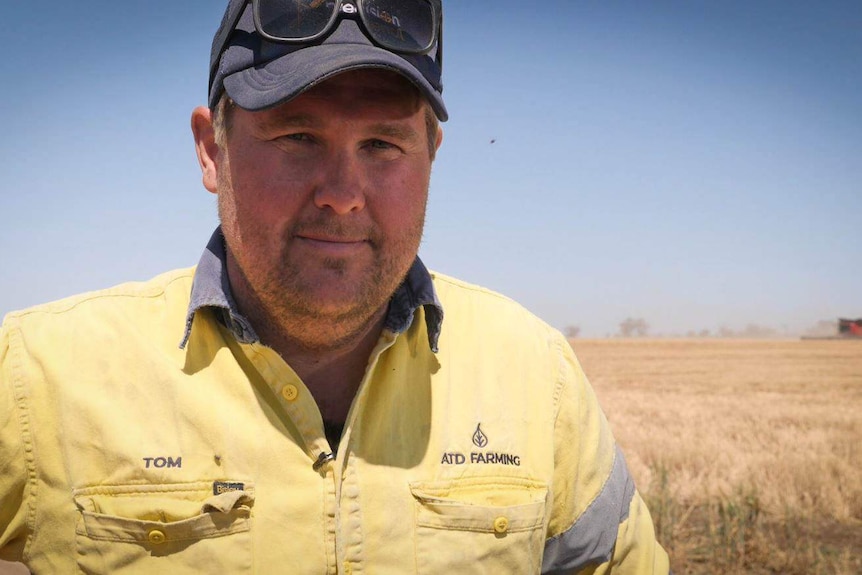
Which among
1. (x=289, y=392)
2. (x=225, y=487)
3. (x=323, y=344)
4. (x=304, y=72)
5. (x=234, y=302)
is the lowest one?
(x=225, y=487)

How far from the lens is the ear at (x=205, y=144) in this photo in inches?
89.7

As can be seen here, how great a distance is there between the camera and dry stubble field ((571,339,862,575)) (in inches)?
232

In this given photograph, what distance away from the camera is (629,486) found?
7.64ft

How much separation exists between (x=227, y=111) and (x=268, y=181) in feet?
1.04

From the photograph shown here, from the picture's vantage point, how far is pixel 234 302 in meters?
2.07

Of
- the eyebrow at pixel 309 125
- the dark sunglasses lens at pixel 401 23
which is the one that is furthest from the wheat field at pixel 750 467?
the dark sunglasses lens at pixel 401 23

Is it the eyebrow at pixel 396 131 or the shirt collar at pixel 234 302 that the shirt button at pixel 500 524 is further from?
the eyebrow at pixel 396 131

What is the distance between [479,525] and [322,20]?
1476 mm

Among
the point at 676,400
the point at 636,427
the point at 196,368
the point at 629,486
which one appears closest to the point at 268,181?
the point at 196,368

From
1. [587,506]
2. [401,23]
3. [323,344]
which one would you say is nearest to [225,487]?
[323,344]

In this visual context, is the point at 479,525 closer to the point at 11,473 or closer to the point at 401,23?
the point at 11,473

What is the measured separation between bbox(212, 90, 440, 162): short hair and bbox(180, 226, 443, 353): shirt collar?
1.07ft

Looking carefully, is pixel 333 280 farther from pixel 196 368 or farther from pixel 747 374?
pixel 747 374

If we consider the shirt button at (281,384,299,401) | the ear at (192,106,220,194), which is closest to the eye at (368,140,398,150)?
the ear at (192,106,220,194)
